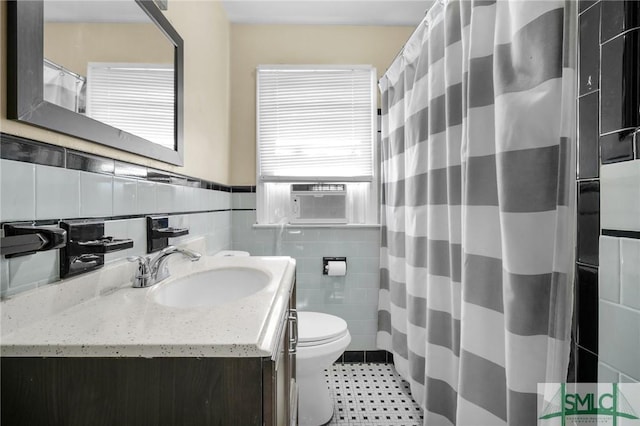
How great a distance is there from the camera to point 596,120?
0.72 m

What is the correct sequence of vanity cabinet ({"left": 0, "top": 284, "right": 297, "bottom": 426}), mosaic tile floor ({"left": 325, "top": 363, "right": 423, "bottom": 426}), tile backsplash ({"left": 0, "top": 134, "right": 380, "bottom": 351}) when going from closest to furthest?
vanity cabinet ({"left": 0, "top": 284, "right": 297, "bottom": 426}) → tile backsplash ({"left": 0, "top": 134, "right": 380, "bottom": 351}) → mosaic tile floor ({"left": 325, "top": 363, "right": 423, "bottom": 426})

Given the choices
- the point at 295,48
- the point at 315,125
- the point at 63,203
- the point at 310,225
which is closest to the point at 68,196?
the point at 63,203

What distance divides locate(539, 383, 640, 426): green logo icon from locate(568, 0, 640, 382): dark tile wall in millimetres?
41

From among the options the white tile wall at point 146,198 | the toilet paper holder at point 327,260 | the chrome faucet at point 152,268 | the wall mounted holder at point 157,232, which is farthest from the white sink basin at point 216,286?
the toilet paper holder at point 327,260

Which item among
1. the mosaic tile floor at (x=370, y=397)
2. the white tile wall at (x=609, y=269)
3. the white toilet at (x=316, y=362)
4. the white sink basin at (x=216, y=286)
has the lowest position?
the mosaic tile floor at (x=370, y=397)

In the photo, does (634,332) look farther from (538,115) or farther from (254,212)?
(254,212)

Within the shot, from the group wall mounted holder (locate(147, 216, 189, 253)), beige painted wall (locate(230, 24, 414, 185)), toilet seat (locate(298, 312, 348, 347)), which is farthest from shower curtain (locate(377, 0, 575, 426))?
wall mounted holder (locate(147, 216, 189, 253))

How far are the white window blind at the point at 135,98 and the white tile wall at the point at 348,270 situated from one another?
115 centimetres

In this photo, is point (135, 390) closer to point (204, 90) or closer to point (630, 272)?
point (630, 272)

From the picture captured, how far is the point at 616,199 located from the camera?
0.67 m

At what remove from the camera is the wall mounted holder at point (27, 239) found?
561 mm

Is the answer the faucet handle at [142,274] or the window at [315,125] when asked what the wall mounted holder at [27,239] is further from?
the window at [315,125]

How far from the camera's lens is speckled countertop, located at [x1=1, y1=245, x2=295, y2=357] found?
1.80 feet

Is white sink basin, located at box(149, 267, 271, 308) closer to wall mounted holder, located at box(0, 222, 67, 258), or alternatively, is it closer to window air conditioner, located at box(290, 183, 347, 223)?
wall mounted holder, located at box(0, 222, 67, 258)
